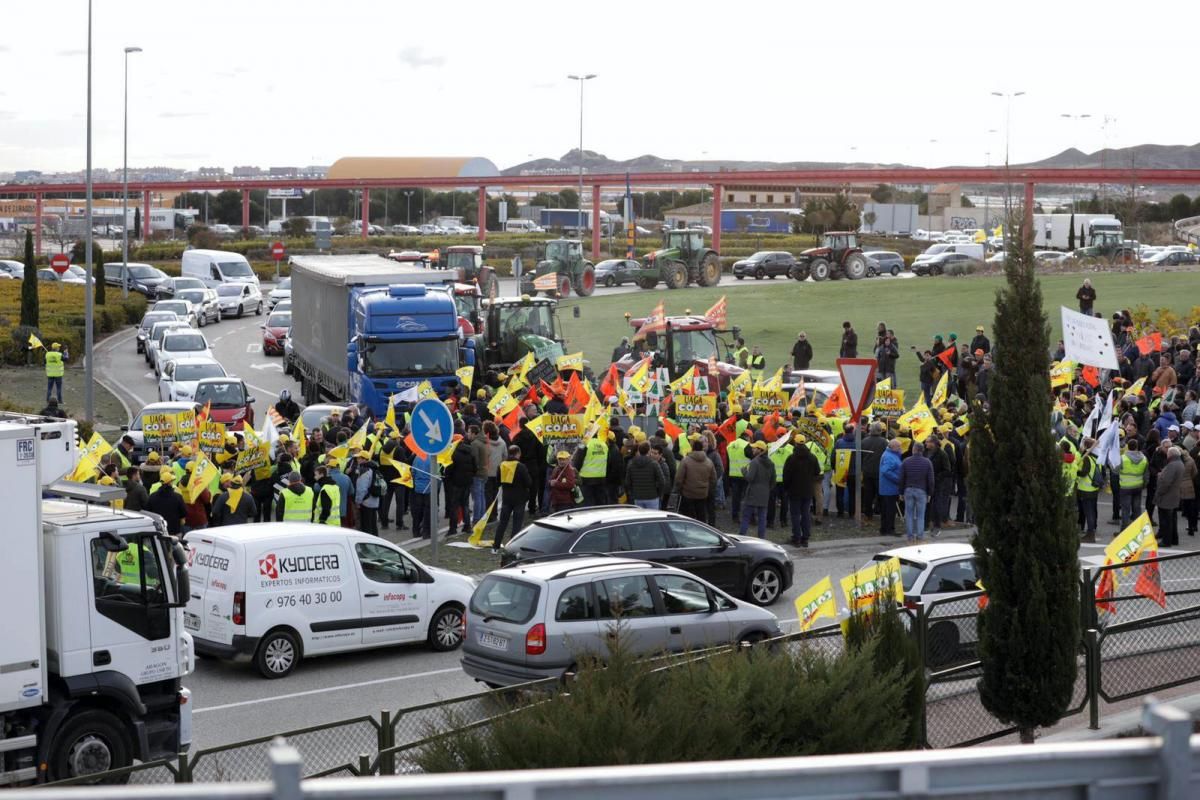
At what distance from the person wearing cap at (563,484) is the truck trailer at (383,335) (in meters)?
9.62

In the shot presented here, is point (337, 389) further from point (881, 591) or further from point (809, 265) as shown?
point (809, 265)

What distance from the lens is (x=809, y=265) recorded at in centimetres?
6900

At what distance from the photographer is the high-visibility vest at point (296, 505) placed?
58.4 feet

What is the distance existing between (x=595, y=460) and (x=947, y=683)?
400 inches

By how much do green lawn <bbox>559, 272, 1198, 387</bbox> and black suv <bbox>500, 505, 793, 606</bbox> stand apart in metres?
20.5

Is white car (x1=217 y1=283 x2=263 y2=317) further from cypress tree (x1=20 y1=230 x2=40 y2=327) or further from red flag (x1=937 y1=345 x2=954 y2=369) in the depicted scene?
red flag (x1=937 y1=345 x2=954 y2=369)

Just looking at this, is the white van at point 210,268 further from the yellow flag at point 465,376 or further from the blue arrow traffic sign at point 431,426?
the blue arrow traffic sign at point 431,426

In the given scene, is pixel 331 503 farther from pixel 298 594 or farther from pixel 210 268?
pixel 210 268

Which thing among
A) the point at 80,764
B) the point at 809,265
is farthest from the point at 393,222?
the point at 80,764

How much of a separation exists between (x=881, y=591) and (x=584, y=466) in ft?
34.8

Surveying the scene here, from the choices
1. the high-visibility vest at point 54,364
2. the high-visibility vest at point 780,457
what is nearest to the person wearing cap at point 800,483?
the high-visibility vest at point 780,457

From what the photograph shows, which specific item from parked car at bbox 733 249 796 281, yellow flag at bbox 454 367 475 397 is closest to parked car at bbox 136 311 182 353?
yellow flag at bbox 454 367 475 397

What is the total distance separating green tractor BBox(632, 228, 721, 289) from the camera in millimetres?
64312

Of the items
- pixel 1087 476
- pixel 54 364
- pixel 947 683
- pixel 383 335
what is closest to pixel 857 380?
pixel 1087 476
